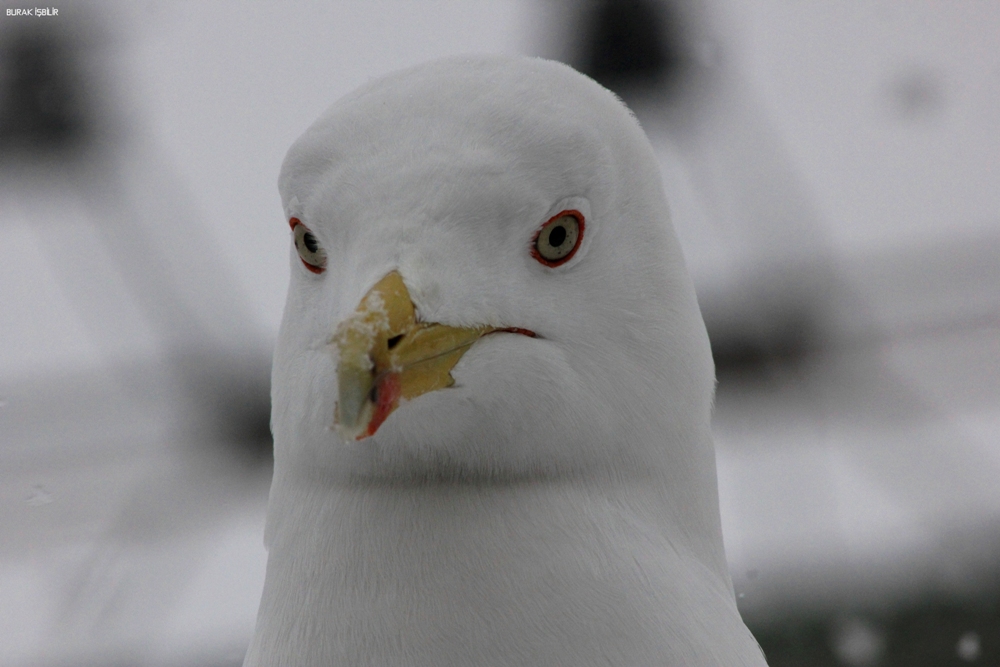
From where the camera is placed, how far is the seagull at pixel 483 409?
1.16 metres

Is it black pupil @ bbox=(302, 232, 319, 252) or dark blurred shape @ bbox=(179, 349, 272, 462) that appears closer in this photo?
black pupil @ bbox=(302, 232, 319, 252)

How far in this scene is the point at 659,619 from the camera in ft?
4.01

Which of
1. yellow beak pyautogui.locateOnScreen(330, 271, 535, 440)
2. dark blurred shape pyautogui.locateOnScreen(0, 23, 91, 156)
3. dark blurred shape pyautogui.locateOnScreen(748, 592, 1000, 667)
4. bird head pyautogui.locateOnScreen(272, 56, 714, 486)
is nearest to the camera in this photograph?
yellow beak pyautogui.locateOnScreen(330, 271, 535, 440)


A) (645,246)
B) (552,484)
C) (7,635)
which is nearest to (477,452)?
(552,484)

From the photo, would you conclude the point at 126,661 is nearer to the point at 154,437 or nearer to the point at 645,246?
the point at 154,437

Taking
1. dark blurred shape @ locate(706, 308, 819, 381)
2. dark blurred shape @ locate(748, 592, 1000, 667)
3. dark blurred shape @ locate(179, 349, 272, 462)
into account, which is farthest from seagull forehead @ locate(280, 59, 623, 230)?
dark blurred shape @ locate(748, 592, 1000, 667)

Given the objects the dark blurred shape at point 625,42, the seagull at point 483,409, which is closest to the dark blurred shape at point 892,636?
the dark blurred shape at point 625,42

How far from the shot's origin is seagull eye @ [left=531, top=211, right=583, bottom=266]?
1.23m

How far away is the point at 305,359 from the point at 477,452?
221mm

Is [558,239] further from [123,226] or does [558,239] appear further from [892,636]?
[892,636]

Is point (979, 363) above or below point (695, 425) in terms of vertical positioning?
below

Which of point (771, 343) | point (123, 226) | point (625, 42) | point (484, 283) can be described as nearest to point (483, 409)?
point (484, 283)

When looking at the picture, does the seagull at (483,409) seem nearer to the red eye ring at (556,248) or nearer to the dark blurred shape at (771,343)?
the red eye ring at (556,248)

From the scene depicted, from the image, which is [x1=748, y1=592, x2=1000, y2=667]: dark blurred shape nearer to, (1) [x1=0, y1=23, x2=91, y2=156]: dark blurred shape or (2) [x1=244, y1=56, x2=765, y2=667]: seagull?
(1) [x1=0, y1=23, x2=91, y2=156]: dark blurred shape
